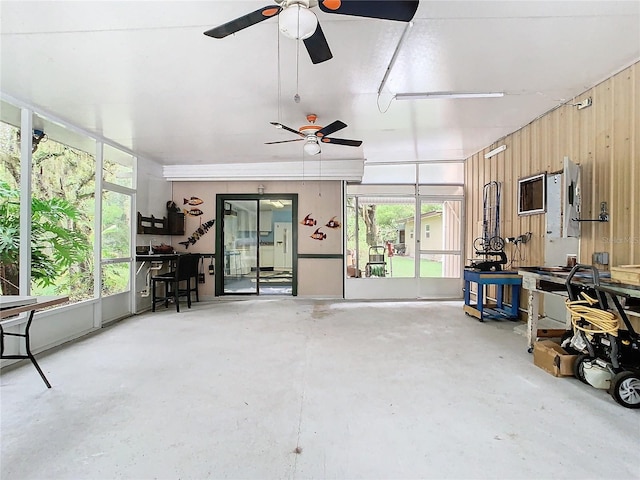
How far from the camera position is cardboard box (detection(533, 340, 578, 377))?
2971 millimetres

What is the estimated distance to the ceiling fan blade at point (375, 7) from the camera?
173 centimetres

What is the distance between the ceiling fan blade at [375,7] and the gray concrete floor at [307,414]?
→ 8.20 ft

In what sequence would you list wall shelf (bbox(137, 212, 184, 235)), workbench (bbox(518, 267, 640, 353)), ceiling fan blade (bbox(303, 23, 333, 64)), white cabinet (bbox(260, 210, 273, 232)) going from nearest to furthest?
ceiling fan blade (bbox(303, 23, 333, 64)) → workbench (bbox(518, 267, 640, 353)) → wall shelf (bbox(137, 212, 184, 235)) → white cabinet (bbox(260, 210, 273, 232))

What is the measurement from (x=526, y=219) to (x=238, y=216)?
562cm

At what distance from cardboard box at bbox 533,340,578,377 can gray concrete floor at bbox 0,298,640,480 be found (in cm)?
9

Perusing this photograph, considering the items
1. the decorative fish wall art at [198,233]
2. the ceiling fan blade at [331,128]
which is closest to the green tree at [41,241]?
the decorative fish wall art at [198,233]

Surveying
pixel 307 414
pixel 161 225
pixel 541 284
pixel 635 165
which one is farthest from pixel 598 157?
pixel 161 225

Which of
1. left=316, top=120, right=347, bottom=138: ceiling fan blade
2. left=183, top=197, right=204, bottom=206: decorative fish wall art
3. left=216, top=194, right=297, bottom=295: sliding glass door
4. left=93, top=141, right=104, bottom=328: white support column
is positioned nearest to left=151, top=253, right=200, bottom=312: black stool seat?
left=216, top=194, right=297, bottom=295: sliding glass door

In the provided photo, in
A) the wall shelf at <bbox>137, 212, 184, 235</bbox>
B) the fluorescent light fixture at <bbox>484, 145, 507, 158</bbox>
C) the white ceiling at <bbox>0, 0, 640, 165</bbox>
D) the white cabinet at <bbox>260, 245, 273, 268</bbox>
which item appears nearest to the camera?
the white ceiling at <bbox>0, 0, 640, 165</bbox>

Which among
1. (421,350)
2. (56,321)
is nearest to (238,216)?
(56,321)

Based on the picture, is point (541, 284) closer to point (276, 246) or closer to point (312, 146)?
point (312, 146)

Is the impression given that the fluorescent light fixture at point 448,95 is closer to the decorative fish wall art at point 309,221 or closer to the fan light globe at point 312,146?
the fan light globe at point 312,146

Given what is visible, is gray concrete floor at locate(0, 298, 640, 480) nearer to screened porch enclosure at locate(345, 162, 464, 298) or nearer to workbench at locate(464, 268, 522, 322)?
workbench at locate(464, 268, 522, 322)

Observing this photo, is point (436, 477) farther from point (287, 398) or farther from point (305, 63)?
point (305, 63)
